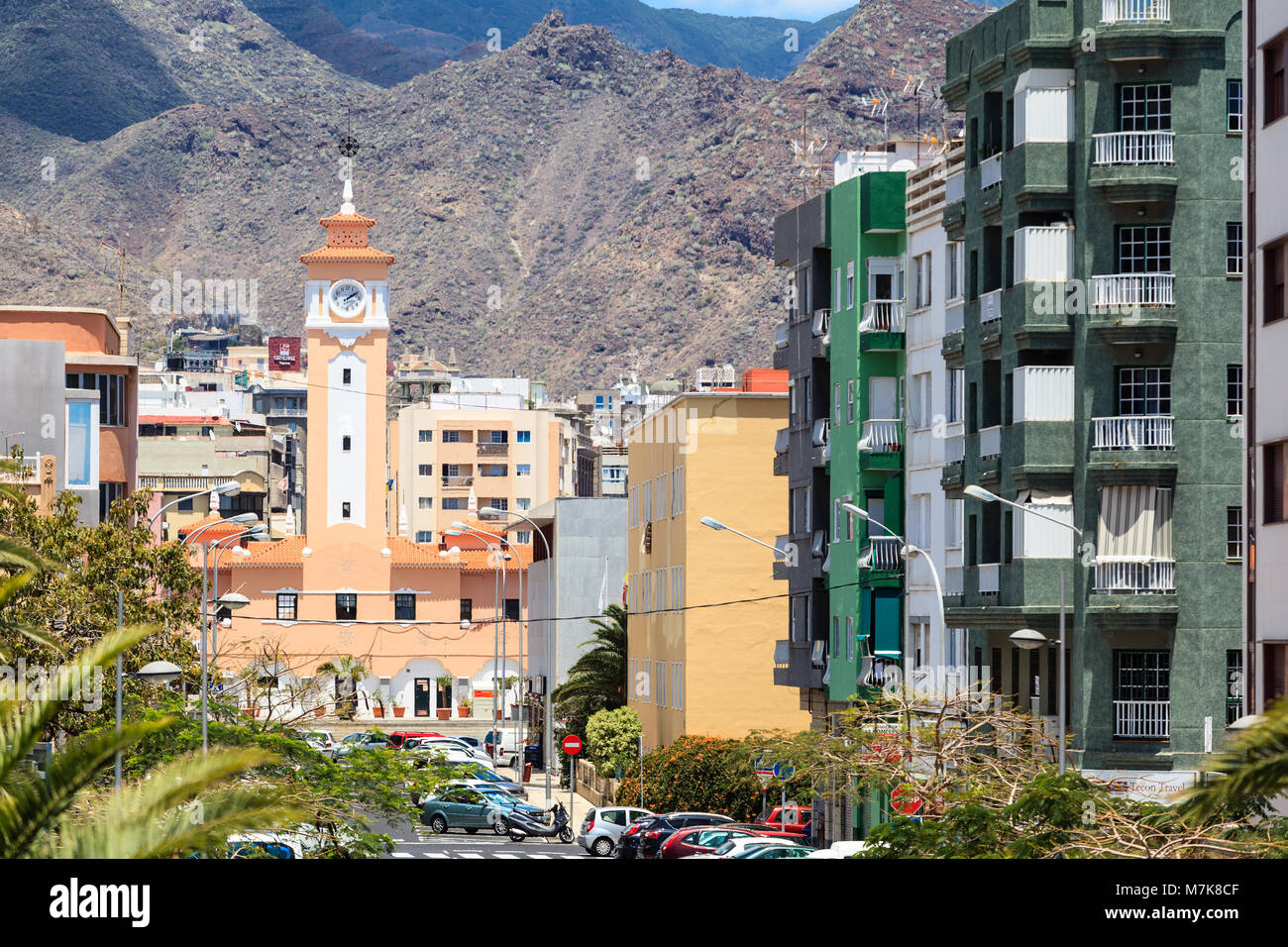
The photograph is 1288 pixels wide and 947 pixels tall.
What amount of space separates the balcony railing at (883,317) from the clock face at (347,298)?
80181mm

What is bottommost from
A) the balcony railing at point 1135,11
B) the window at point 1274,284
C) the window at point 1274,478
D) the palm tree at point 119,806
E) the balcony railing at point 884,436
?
the palm tree at point 119,806

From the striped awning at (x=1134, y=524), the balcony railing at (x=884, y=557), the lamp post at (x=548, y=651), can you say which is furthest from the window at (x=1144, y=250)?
the lamp post at (x=548, y=651)

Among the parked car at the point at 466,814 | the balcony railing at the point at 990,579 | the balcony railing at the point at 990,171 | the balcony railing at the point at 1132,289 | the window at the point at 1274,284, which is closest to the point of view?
the window at the point at 1274,284

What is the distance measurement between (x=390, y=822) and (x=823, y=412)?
32740 mm

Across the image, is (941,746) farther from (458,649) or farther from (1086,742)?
(458,649)

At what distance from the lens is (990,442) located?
174ft

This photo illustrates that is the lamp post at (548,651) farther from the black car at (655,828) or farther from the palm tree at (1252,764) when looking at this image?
the palm tree at (1252,764)

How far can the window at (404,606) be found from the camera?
139 metres

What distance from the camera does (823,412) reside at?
66.2m

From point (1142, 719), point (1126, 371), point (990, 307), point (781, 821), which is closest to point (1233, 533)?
point (1126, 371)

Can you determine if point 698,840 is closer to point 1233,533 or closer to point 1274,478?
point 1233,533

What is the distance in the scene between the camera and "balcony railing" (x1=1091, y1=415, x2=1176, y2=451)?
48.6 metres

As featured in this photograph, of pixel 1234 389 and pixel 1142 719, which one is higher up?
pixel 1234 389

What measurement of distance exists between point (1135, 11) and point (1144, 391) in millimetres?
8290
